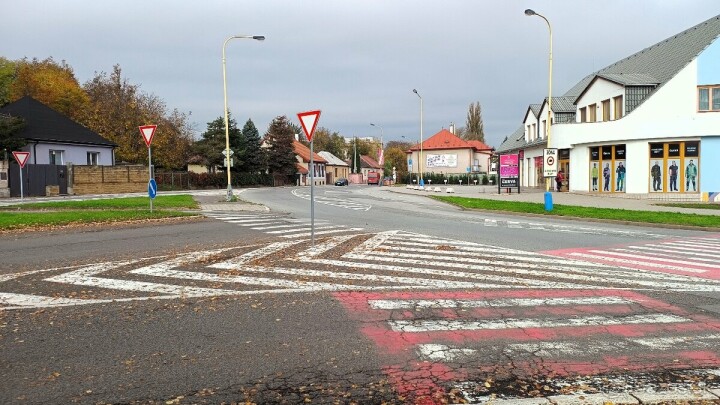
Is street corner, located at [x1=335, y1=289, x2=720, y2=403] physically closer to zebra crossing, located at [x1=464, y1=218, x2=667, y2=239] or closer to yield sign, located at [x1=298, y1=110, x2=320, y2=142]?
A: yield sign, located at [x1=298, y1=110, x2=320, y2=142]

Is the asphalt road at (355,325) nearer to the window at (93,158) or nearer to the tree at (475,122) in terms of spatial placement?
the window at (93,158)

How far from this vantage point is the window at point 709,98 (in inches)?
1242

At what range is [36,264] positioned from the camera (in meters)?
9.91

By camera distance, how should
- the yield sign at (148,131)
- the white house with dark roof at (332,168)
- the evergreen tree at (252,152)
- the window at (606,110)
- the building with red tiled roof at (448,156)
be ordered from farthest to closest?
the white house with dark roof at (332,168) < the building with red tiled roof at (448,156) < the evergreen tree at (252,152) < the window at (606,110) < the yield sign at (148,131)

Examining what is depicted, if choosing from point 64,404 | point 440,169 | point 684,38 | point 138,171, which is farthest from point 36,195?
point 440,169

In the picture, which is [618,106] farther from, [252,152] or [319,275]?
[252,152]

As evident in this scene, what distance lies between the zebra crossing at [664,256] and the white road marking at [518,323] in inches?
145

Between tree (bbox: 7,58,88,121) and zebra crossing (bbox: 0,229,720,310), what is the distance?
184 feet

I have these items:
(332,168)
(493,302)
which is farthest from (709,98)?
(332,168)

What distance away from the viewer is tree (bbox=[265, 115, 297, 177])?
78625mm

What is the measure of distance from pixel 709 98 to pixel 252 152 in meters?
56.3

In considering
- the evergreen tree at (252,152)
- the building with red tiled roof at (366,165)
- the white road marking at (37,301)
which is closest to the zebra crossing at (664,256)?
the white road marking at (37,301)

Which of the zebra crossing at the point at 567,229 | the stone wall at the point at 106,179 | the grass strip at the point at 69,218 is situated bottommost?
the zebra crossing at the point at 567,229

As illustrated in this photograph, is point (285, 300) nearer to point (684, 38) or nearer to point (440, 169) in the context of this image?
point (684, 38)
